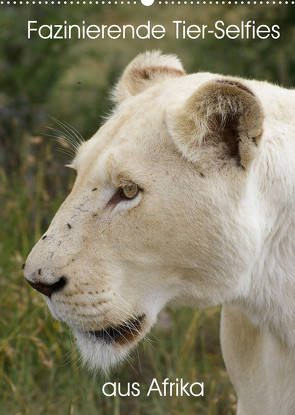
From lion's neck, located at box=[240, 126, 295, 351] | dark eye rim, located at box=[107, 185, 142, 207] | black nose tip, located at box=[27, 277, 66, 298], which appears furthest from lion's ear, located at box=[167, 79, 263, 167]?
black nose tip, located at box=[27, 277, 66, 298]

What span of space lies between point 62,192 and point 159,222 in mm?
2230

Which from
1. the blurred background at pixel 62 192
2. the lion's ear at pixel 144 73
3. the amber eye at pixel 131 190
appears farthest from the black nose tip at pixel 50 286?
the lion's ear at pixel 144 73

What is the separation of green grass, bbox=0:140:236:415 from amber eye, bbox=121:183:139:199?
980mm

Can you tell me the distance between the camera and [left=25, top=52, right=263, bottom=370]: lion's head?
6.81ft

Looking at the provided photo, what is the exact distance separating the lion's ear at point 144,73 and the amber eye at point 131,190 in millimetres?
630

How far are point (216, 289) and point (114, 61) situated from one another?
424 cm

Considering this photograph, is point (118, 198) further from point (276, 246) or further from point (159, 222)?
point (276, 246)


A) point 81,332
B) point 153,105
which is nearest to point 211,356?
point 81,332

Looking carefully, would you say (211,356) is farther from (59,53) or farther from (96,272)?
(59,53)

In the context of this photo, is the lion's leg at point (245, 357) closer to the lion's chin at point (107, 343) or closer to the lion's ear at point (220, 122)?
the lion's chin at point (107, 343)

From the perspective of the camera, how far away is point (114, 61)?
609 cm

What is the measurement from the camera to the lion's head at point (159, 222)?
81.7 inches

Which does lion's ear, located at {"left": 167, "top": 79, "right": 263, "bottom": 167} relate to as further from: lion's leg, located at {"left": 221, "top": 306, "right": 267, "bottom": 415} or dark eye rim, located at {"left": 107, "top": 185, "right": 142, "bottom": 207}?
lion's leg, located at {"left": 221, "top": 306, "right": 267, "bottom": 415}

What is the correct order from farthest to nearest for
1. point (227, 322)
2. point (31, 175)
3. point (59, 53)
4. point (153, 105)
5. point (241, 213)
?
1. point (59, 53)
2. point (31, 175)
3. point (227, 322)
4. point (153, 105)
5. point (241, 213)
